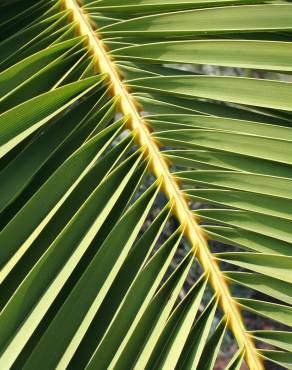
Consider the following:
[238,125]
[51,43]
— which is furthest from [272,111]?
[51,43]

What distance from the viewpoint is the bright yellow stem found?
785mm

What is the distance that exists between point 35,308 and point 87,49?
1.33 feet

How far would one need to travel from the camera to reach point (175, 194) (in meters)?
0.82

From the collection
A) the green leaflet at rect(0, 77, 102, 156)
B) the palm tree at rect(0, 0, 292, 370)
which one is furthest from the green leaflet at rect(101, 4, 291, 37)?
the green leaflet at rect(0, 77, 102, 156)

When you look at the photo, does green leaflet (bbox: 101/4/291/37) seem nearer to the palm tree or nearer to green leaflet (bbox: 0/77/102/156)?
the palm tree

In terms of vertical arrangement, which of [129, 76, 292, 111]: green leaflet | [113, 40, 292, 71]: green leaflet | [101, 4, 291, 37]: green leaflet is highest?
[101, 4, 291, 37]: green leaflet

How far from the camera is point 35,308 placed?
28.4 inches

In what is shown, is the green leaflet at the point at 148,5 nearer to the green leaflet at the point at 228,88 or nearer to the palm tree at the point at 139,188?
the palm tree at the point at 139,188

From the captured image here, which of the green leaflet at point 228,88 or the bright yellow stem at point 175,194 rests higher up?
the green leaflet at point 228,88

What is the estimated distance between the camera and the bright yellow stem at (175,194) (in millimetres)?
785

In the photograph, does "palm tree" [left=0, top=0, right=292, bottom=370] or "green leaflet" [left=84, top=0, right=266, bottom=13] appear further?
"green leaflet" [left=84, top=0, right=266, bottom=13]

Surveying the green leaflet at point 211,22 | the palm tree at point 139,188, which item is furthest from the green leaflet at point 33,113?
the green leaflet at point 211,22

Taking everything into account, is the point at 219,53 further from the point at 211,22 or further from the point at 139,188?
the point at 139,188

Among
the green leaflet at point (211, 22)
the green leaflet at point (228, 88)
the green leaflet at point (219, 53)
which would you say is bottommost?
the green leaflet at point (228, 88)
